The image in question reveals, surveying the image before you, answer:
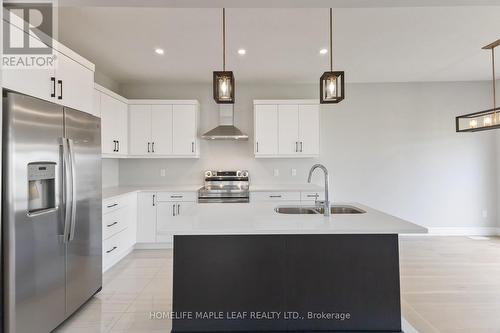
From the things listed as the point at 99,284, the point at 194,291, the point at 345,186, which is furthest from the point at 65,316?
the point at 345,186

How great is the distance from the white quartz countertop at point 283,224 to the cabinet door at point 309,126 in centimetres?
240

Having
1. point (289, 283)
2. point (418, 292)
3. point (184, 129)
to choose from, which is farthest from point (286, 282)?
point (184, 129)

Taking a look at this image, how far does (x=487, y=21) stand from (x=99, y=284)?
470 centimetres

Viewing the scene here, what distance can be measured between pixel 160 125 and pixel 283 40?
2401mm

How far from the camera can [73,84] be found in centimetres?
260

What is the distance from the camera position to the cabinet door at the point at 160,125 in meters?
4.54

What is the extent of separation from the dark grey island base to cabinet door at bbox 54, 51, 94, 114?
1686mm

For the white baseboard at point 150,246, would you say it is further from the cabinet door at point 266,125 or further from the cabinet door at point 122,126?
the cabinet door at point 266,125

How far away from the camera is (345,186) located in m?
4.91

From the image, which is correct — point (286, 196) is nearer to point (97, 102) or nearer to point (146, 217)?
point (146, 217)

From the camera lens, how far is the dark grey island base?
1918 millimetres

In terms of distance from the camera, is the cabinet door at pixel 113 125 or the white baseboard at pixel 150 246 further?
the white baseboard at pixel 150 246

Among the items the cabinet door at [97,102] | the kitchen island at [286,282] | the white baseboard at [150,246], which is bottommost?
the white baseboard at [150,246]

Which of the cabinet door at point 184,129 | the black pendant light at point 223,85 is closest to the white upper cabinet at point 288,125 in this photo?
the cabinet door at point 184,129
